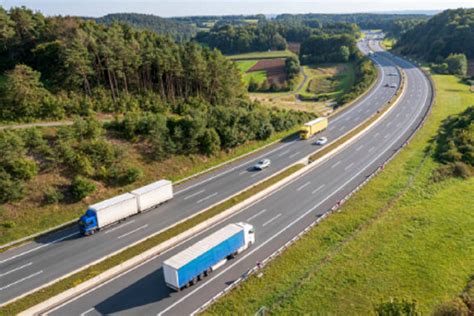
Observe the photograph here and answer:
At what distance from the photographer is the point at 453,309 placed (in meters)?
25.1

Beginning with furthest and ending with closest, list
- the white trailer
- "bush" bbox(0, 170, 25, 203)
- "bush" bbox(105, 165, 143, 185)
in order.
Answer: "bush" bbox(105, 165, 143, 185) → the white trailer → "bush" bbox(0, 170, 25, 203)

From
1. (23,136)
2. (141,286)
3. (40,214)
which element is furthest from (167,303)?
(23,136)

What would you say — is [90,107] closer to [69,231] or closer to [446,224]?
[69,231]

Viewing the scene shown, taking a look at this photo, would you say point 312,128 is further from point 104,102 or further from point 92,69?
point 92,69

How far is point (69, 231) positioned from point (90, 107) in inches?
1065

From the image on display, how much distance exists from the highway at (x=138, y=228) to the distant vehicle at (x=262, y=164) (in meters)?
0.77

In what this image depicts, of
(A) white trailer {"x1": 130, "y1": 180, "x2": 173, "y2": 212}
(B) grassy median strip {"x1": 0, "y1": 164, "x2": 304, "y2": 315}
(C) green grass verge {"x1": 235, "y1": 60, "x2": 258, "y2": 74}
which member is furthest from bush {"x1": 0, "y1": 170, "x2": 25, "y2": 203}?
(C) green grass verge {"x1": 235, "y1": 60, "x2": 258, "y2": 74}

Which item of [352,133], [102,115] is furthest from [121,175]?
[352,133]

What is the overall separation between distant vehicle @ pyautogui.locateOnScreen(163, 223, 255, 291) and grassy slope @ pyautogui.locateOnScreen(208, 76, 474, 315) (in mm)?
3355

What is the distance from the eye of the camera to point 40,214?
38688 millimetres

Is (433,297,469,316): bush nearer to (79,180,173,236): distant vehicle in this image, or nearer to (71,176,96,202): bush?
(79,180,173,236): distant vehicle

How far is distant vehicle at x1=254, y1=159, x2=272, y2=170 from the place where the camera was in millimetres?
53906

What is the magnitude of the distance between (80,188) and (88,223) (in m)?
6.65

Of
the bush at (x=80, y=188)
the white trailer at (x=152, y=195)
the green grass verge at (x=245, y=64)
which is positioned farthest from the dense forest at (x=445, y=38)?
the bush at (x=80, y=188)
